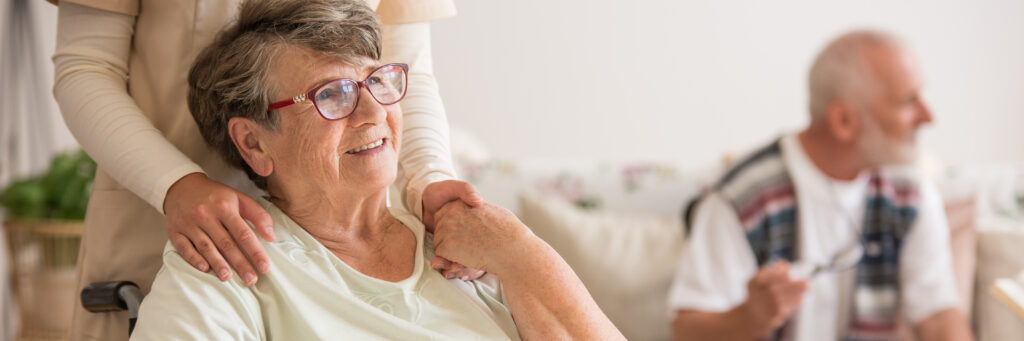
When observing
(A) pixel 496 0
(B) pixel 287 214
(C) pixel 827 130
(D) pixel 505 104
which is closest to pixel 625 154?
(D) pixel 505 104

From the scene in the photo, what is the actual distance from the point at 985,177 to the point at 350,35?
1.53m

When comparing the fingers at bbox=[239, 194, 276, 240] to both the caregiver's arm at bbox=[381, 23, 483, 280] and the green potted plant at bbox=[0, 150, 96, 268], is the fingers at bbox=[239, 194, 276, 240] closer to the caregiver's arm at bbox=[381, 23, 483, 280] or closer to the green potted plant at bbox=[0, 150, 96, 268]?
the caregiver's arm at bbox=[381, 23, 483, 280]

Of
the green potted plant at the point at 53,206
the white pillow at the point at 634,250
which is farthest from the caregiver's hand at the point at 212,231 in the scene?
the green potted plant at the point at 53,206

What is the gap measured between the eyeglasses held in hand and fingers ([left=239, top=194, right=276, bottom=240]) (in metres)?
0.10

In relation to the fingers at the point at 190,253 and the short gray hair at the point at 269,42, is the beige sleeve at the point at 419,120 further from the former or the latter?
the fingers at the point at 190,253

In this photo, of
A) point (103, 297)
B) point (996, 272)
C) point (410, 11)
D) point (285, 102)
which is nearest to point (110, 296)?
point (103, 297)

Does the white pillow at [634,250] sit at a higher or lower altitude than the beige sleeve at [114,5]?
lower

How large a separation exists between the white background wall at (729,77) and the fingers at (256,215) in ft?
4.18

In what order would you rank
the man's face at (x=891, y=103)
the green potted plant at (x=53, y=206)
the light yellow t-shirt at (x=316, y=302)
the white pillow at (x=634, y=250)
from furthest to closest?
the green potted plant at (x=53, y=206) → the man's face at (x=891, y=103) → the white pillow at (x=634, y=250) → the light yellow t-shirt at (x=316, y=302)

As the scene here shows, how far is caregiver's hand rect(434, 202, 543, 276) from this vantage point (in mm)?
705

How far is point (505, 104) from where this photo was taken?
6.17 ft

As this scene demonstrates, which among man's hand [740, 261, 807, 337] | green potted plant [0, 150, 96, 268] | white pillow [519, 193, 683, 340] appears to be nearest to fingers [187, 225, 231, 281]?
white pillow [519, 193, 683, 340]

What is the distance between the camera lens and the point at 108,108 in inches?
28.6

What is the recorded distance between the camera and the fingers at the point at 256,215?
710 millimetres
